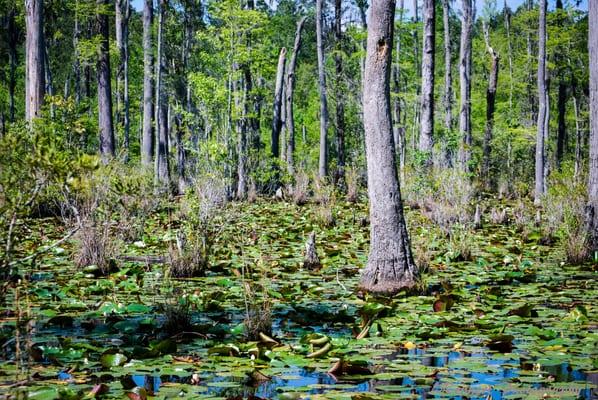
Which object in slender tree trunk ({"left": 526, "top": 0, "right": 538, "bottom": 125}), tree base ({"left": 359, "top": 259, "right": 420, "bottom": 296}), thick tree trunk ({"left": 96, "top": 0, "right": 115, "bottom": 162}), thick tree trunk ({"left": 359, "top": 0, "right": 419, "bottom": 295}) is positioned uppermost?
slender tree trunk ({"left": 526, "top": 0, "right": 538, "bottom": 125})

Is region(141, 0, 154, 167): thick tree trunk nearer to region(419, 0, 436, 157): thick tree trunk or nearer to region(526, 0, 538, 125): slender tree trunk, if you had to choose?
region(419, 0, 436, 157): thick tree trunk

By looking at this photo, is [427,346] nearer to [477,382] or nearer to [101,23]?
[477,382]

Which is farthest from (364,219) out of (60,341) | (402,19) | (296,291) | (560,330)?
(402,19)

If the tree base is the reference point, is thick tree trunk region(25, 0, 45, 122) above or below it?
above

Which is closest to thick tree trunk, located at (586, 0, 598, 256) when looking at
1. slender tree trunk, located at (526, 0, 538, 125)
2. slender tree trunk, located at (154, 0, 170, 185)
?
slender tree trunk, located at (154, 0, 170, 185)

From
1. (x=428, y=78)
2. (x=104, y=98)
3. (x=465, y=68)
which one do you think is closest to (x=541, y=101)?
(x=465, y=68)

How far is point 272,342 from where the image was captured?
14.8ft

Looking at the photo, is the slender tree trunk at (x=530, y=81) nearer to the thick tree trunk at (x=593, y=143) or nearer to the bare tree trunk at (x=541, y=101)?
the bare tree trunk at (x=541, y=101)

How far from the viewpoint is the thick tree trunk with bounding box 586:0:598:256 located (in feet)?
30.1

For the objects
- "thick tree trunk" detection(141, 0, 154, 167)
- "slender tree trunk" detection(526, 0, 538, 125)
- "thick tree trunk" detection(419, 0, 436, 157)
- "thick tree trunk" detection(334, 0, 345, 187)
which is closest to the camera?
"thick tree trunk" detection(419, 0, 436, 157)

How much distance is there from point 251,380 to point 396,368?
3.06 ft

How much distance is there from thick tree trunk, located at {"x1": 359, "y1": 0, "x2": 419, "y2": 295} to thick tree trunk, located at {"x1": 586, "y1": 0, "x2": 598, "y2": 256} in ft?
12.5

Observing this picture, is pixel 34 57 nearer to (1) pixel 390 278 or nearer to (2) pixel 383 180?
(2) pixel 383 180

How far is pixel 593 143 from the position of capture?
9.45 metres
